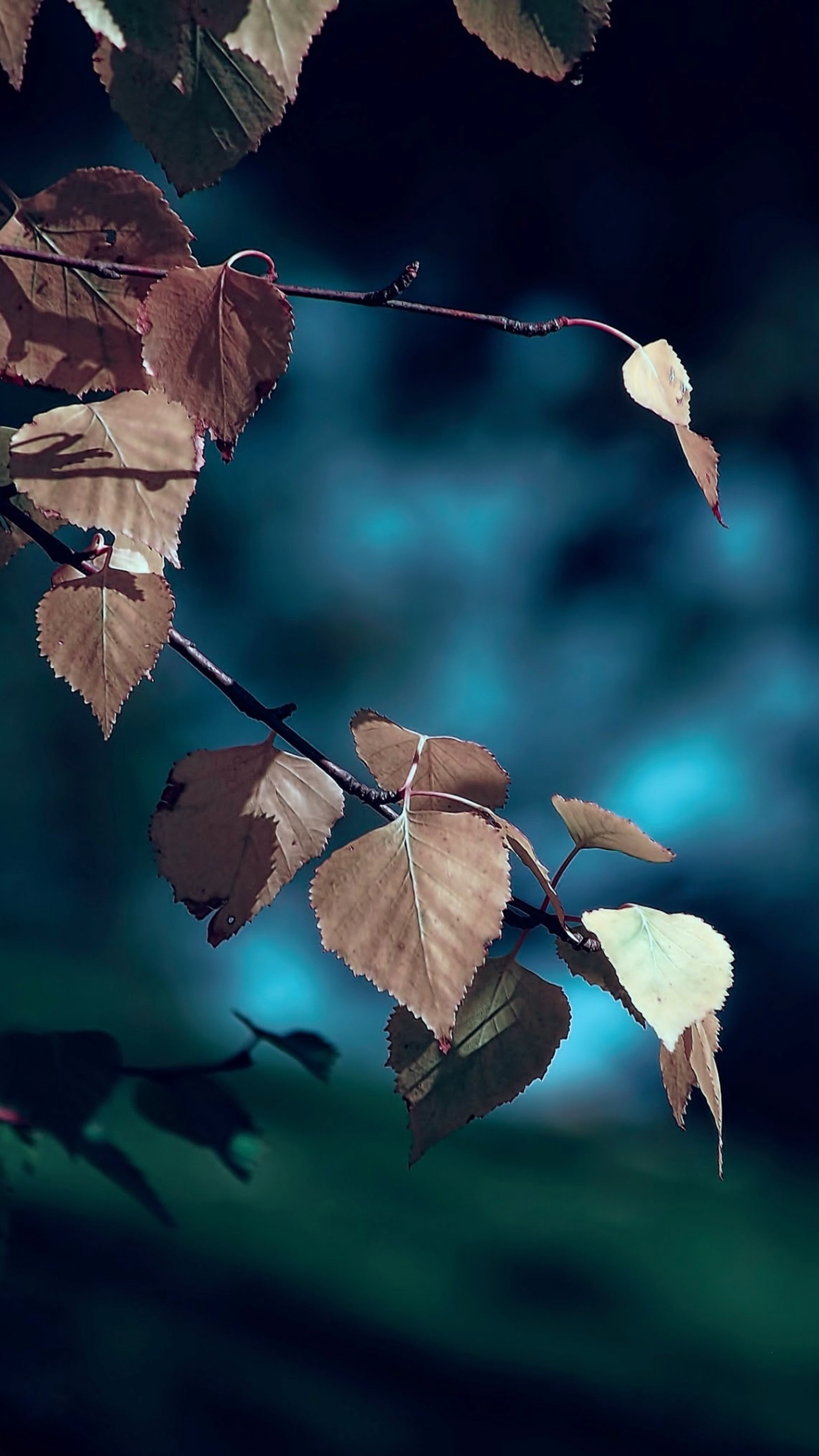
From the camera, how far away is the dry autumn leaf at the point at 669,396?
0.15 m

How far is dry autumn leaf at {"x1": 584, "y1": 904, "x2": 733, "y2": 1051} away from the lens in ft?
0.46

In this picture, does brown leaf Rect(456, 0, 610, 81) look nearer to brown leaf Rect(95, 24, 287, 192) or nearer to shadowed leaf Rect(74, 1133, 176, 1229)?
brown leaf Rect(95, 24, 287, 192)

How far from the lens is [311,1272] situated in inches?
16.9

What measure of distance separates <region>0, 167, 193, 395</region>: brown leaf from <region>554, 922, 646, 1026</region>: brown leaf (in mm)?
116

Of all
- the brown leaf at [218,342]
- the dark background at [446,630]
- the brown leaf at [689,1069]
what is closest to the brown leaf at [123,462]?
the brown leaf at [218,342]

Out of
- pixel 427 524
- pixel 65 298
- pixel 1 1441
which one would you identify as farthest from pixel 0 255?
pixel 1 1441

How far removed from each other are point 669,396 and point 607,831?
0.07 m

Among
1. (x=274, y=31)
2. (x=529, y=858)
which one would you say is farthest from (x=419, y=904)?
(x=274, y=31)

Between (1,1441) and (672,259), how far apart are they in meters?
0.61

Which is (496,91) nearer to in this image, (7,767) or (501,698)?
(501,698)

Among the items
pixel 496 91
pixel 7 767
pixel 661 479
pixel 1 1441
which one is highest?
pixel 496 91

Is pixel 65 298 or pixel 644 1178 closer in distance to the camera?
pixel 65 298

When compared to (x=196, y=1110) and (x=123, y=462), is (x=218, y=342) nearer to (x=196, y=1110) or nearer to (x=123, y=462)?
(x=123, y=462)

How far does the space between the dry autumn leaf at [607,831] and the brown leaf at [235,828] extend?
4 cm
